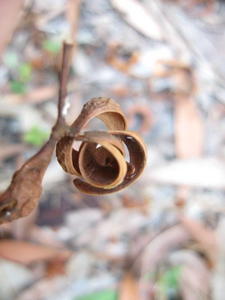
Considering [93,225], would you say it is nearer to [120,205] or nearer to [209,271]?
[120,205]

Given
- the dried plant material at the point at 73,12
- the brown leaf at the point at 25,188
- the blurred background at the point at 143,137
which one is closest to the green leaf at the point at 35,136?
the blurred background at the point at 143,137

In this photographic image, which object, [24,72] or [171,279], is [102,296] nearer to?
[171,279]

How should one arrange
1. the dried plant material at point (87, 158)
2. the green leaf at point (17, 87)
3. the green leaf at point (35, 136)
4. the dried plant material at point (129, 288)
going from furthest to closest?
the green leaf at point (17, 87) < the green leaf at point (35, 136) < the dried plant material at point (129, 288) < the dried plant material at point (87, 158)

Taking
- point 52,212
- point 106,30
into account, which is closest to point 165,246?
point 52,212

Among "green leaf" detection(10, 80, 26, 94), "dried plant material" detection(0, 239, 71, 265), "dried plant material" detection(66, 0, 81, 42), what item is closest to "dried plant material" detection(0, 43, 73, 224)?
"dried plant material" detection(0, 239, 71, 265)

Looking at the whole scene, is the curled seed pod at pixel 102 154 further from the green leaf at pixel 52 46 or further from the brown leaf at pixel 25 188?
the green leaf at pixel 52 46

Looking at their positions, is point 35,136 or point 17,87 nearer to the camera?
point 35,136

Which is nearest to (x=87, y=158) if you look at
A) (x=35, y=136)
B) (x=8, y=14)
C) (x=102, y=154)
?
(x=102, y=154)
